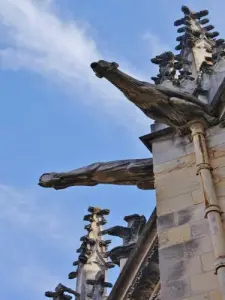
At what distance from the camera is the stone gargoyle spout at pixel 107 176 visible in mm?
6344

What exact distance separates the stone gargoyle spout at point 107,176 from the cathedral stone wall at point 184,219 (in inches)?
19.5

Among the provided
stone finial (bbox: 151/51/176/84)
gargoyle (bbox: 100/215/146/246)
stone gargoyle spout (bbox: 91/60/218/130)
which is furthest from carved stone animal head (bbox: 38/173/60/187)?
gargoyle (bbox: 100/215/146/246)

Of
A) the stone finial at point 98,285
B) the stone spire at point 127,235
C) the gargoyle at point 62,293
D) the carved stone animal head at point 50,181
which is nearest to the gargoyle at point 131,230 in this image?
the stone spire at point 127,235

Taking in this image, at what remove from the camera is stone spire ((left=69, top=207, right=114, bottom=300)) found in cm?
873

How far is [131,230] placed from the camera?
809cm

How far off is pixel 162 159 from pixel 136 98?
72 centimetres

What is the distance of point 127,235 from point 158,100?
266cm

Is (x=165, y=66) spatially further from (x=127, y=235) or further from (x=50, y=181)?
(x=127, y=235)

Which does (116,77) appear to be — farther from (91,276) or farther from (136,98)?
(91,276)

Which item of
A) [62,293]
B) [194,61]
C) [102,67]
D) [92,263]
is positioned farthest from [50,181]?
[92,263]

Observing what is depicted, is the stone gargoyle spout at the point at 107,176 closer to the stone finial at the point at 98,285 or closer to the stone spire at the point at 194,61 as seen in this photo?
the stone spire at the point at 194,61

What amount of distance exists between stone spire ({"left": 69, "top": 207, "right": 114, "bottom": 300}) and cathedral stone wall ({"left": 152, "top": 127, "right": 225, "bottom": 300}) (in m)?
3.45

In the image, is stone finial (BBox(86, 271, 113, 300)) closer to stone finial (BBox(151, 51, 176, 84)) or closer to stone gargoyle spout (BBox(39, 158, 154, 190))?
stone gargoyle spout (BBox(39, 158, 154, 190))

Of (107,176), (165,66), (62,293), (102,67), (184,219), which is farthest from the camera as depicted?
(62,293)
